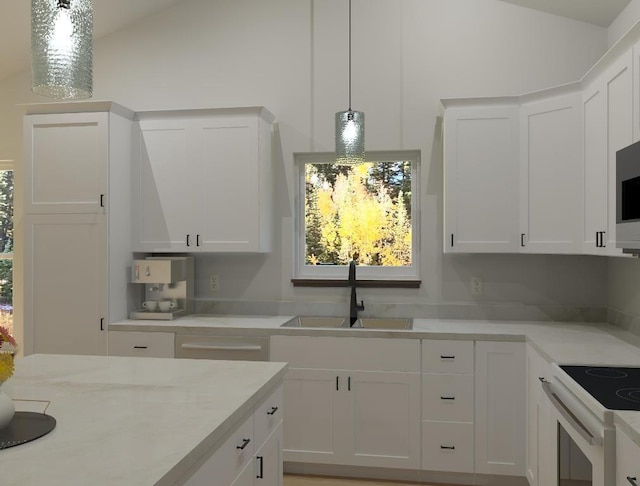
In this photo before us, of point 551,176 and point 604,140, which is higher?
point 604,140

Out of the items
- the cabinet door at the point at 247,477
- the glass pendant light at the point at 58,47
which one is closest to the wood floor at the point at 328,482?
the cabinet door at the point at 247,477

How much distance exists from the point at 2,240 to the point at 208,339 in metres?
2.10

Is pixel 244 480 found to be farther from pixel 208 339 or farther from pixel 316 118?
pixel 316 118

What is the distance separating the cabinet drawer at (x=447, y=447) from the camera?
333cm

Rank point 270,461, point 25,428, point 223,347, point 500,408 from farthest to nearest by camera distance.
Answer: point 223,347 < point 500,408 < point 270,461 < point 25,428

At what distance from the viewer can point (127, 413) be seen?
1.60 meters

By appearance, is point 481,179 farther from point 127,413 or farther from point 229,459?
point 127,413

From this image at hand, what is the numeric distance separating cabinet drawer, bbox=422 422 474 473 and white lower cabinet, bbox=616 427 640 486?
5.27ft

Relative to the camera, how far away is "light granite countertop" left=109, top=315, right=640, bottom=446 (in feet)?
8.82

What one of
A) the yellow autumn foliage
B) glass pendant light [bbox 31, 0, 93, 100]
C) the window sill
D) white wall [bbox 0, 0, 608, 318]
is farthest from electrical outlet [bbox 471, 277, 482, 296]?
glass pendant light [bbox 31, 0, 93, 100]

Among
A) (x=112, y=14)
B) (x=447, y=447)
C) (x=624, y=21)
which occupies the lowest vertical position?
(x=447, y=447)

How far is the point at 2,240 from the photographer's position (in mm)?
4527

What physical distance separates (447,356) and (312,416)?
0.88 m

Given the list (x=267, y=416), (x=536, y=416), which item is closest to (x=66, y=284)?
(x=267, y=416)
